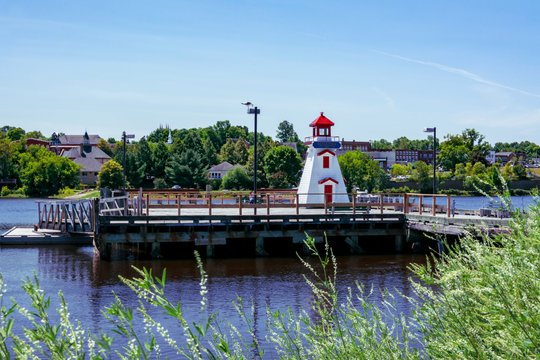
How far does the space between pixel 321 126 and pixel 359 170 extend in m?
54.6

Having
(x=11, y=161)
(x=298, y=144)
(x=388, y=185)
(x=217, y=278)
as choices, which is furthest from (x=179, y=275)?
(x=298, y=144)

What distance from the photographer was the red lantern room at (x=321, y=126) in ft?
122

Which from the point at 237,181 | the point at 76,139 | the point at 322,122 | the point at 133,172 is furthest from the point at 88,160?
the point at 322,122

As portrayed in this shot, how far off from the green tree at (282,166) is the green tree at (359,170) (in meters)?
7.56

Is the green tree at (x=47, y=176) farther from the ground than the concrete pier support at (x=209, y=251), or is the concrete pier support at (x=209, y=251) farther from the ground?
the green tree at (x=47, y=176)

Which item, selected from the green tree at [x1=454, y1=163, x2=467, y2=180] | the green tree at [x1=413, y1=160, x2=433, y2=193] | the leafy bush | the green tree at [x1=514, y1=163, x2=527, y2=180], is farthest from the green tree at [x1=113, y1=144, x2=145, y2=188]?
the green tree at [x1=514, y1=163, x2=527, y2=180]

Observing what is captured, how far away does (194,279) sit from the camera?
21547 mm

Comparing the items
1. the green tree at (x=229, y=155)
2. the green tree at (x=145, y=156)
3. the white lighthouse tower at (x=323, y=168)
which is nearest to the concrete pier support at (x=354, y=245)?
the white lighthouse tower at (x=323, y=168)

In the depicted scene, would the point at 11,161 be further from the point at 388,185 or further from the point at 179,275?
the point at 179,275

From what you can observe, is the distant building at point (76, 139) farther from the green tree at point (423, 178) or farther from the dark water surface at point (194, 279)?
the dark water surface at point (194, 279)

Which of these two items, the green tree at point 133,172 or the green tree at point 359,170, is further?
the green tree at point 133,172

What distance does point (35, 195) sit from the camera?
104 metres

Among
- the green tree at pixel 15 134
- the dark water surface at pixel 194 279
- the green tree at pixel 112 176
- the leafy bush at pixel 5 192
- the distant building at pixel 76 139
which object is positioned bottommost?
the dark water surface at pixel 194 279

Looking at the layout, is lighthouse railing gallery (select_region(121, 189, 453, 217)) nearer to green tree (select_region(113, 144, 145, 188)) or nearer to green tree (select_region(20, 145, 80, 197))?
green tree (select_region(113, 144, 145, 188))
